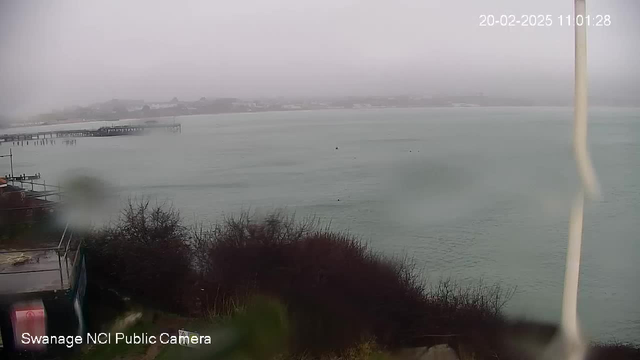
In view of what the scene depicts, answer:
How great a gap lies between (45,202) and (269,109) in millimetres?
1149

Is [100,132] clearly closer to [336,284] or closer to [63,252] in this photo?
[63,252]

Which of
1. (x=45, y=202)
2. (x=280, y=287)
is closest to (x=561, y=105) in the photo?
(x=280, y=287)

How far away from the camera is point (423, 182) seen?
7.40ft

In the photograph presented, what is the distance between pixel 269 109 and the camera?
231cm

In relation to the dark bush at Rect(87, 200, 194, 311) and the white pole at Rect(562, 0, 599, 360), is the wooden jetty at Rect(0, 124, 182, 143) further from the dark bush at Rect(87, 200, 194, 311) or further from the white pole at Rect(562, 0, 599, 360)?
the white pole at Rect(562, 0, 599, 360)

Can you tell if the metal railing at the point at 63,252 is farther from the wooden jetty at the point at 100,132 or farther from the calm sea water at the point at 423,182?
the wooden jetty at the point at 100,132

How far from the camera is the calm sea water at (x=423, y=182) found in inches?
85.7

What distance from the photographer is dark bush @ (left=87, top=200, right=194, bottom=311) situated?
2160mm

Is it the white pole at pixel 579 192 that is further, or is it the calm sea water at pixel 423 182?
the calm sea water at pixel 423 182

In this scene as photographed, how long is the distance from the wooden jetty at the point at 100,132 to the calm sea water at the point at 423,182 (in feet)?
0.12

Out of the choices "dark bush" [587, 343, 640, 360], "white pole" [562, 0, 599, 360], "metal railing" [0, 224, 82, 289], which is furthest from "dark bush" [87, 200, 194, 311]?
"dark bush" [587, 343, 640, 360]

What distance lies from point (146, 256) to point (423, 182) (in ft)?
4.54

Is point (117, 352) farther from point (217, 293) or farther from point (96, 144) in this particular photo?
point (96, 144)

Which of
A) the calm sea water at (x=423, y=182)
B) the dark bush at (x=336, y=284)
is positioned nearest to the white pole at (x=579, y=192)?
the calm sea water at (x=423, y=182)
